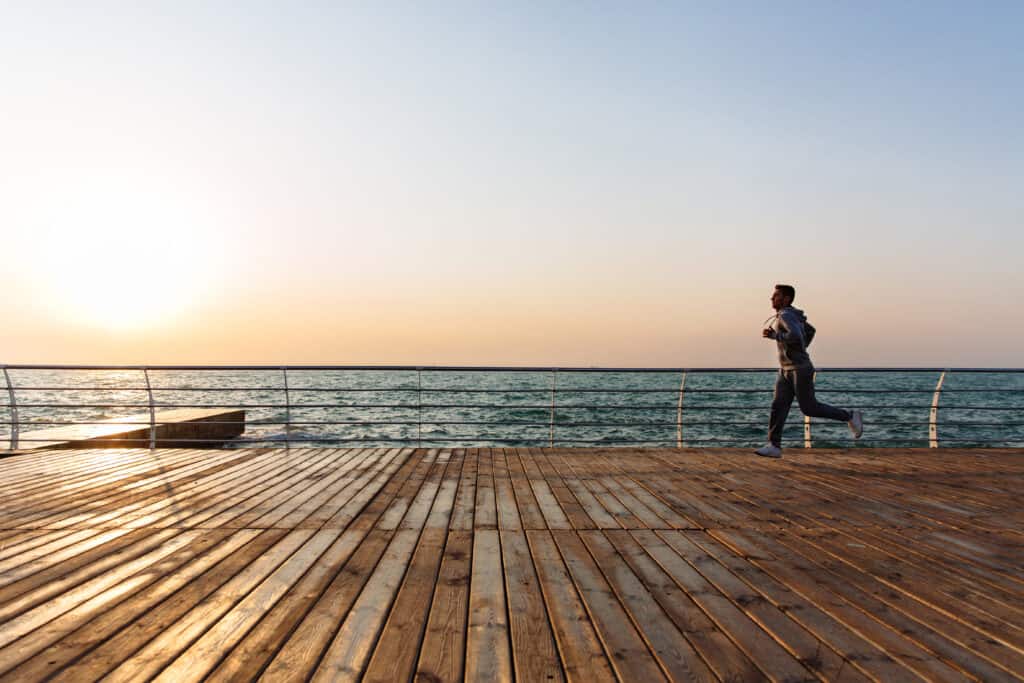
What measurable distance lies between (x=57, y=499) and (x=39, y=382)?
79099mm

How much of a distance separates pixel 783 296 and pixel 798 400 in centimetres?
103

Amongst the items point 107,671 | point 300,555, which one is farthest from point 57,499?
point 107,671

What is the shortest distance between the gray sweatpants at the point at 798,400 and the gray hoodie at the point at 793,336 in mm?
88

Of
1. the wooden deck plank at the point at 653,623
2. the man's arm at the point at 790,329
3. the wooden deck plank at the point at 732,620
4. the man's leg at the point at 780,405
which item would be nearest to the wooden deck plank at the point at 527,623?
the wooden deck plank at the point at 653,623

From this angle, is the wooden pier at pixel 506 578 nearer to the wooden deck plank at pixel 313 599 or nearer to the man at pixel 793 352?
the wooden deck plank at pixel 313 599

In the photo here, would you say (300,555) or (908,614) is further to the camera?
(300,555)

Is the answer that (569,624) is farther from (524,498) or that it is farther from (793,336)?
(793,336)

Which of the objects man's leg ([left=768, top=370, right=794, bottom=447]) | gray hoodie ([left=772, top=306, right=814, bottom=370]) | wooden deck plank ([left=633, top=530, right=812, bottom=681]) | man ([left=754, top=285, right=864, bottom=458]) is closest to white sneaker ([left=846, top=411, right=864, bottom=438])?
man ([left=754, top=285, right=864, bottom=458])

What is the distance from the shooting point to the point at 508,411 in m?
28.3

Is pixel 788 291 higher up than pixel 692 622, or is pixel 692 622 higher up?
pixel 788 291

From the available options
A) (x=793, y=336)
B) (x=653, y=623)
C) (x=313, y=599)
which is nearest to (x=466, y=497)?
(x=313, y=599)

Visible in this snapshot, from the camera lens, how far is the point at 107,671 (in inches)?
66.2

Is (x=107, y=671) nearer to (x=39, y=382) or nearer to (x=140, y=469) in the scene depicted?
(x=140, y=469)

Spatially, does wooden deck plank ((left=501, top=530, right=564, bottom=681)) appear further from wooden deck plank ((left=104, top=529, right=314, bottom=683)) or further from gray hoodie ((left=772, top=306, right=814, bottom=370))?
gray hoodie ((left=772, top=306, right=814, bottom=370))
